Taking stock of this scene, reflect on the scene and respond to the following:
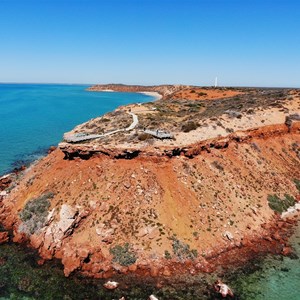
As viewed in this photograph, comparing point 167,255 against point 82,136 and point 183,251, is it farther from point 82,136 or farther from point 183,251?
point 82,136

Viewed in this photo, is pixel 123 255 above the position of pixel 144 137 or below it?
below

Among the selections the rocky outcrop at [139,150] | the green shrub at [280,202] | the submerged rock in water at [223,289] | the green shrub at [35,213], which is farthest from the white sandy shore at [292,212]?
the green shrub at [35,213]

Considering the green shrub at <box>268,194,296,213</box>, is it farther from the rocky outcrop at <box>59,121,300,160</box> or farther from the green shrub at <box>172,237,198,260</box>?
the green shrub at <box>172,237,198,260</box>

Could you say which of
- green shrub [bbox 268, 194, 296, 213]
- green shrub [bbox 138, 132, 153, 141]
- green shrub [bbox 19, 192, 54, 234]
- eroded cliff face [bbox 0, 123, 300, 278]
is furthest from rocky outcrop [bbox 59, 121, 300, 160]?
green shrub [bbox 268, 194, 296, 213]

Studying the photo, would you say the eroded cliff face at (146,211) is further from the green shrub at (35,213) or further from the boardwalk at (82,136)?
the boardwalk at (82,136)

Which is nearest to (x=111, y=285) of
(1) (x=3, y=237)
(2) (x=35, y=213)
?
(2) (x=35, y=213)
